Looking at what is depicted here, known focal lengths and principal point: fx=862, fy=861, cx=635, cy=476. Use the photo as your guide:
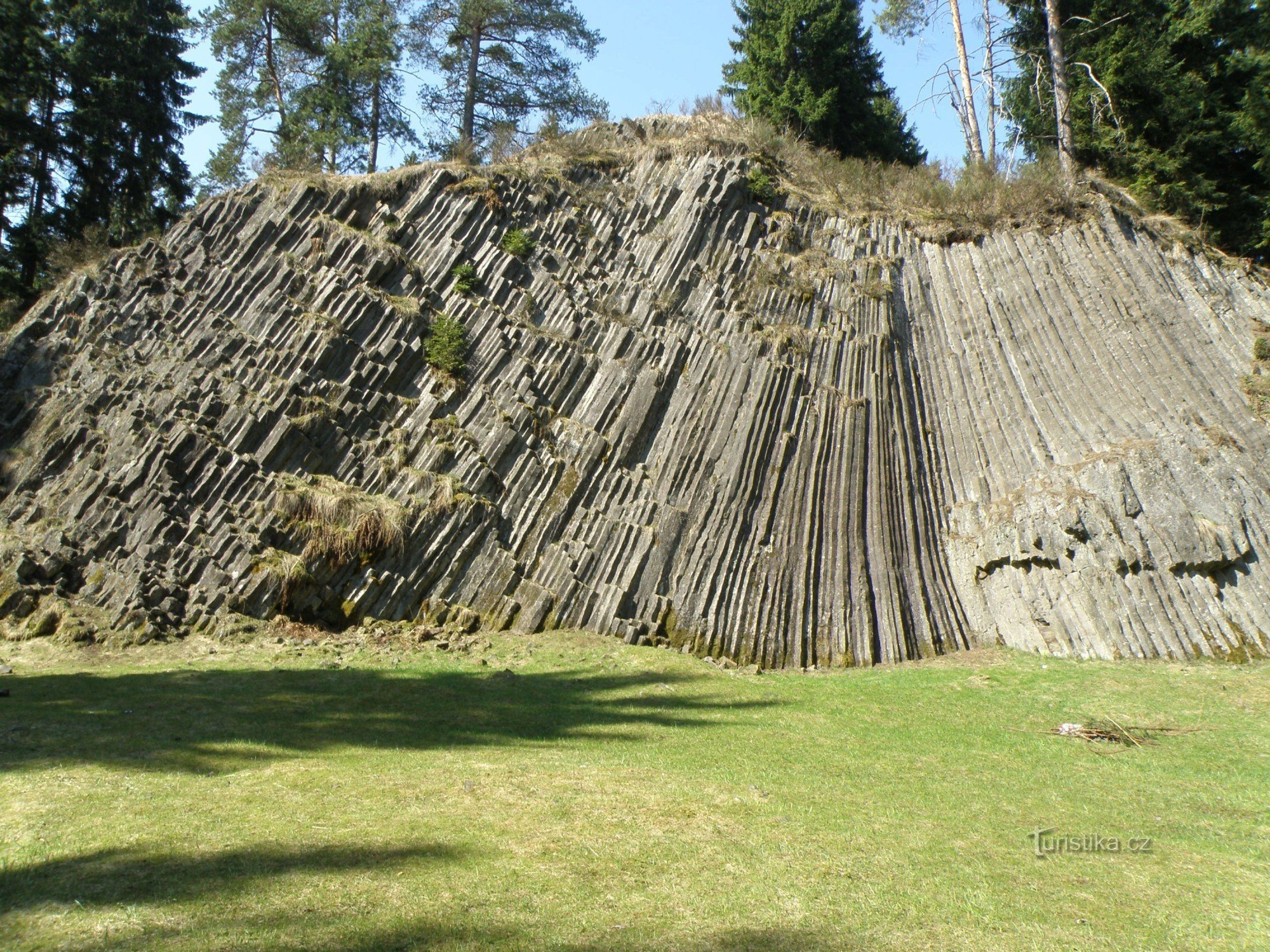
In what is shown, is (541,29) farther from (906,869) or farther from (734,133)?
(906,869)

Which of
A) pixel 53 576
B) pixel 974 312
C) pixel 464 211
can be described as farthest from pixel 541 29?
pixel 53 576

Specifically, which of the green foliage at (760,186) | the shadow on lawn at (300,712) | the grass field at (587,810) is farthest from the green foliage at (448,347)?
the green foliage at (760,186)

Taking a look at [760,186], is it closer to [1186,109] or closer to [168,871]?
[1186,109]

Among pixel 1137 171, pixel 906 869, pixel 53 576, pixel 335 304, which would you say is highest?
pixel 1137 171

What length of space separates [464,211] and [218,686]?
12.9 m

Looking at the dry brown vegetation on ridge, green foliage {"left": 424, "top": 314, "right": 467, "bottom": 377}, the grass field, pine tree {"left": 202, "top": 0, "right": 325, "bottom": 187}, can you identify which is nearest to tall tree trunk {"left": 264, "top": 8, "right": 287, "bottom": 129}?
pine tree {"left": 202, "top": 0, "right": 325, "bottom": 187}

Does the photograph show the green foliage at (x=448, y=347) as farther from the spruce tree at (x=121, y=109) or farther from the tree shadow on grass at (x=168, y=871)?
the tree shadow on grass at (x=168, y=871)

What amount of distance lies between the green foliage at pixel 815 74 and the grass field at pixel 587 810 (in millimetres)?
23239

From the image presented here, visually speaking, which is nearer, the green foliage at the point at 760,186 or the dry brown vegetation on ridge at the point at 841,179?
the dry brown vegetation on ridge at the point at 841,179

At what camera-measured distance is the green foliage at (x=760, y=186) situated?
79.6ft

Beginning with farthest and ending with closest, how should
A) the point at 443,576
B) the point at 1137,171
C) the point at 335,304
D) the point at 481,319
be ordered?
the point at 1137,171
the point at 481,319
the point at 335,304
the point at 443,576

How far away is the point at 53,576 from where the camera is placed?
45.2 feet

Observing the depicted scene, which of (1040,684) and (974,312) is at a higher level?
(974,312)

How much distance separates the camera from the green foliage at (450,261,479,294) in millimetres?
19391
